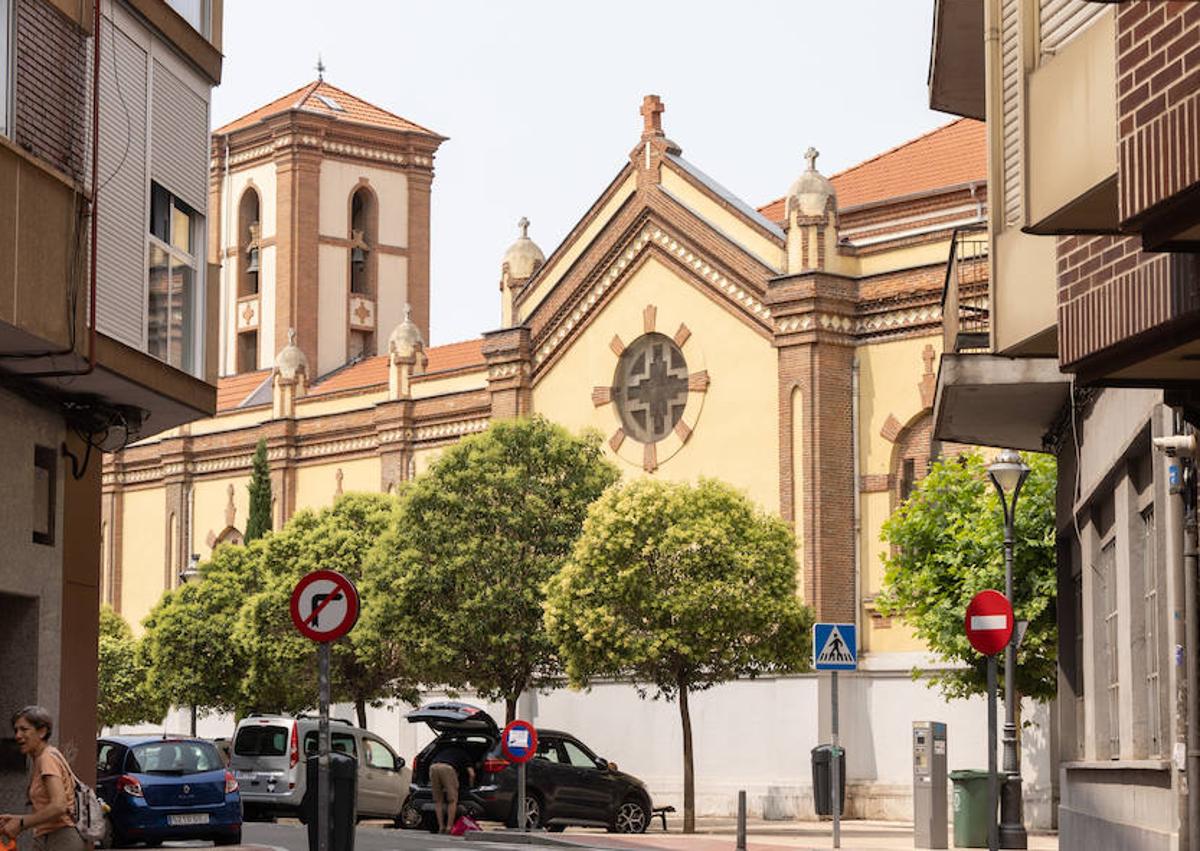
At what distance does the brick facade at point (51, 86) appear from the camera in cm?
1667

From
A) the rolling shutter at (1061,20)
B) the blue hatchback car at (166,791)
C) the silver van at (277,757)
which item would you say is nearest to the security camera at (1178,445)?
the rolling shutter at (1061,20)

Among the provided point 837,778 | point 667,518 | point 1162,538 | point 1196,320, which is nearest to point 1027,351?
point 1162,538

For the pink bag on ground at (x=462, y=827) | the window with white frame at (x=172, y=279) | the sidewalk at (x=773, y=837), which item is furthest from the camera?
the pink bag on ground at (x=462, y=827)

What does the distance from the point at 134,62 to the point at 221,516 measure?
4670 cm

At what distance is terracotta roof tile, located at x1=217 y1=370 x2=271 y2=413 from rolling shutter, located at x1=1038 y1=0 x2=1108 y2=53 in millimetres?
55103

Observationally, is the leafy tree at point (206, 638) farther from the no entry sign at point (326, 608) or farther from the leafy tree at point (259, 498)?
the no entry sign at point (326, 608)

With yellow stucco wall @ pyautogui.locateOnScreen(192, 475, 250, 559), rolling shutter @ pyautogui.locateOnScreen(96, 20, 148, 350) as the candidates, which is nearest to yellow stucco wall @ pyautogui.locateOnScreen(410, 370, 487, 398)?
yellow stucco wall @ pyautogui.locateOnScreen(192, 475, 250, 559)

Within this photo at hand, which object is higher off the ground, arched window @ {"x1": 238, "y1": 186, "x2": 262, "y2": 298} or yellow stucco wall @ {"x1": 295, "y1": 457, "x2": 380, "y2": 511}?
arched window @ {"x1": 238, "y1": 186, "x2": 262, "y2": 298}

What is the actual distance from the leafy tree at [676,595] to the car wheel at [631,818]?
3527mm

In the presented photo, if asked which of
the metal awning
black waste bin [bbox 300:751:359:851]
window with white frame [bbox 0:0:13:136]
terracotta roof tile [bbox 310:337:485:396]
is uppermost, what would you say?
terracotta roof tile [bbox 310:337:485:396]

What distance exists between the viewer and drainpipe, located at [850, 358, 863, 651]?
148 feet

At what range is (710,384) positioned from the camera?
4825 centimetres

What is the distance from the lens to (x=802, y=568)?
1769 inches

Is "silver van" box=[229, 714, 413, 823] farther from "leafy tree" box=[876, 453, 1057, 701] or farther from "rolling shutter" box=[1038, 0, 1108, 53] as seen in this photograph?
"rolling shutter" box=[1038, 0, 1108, 53]
